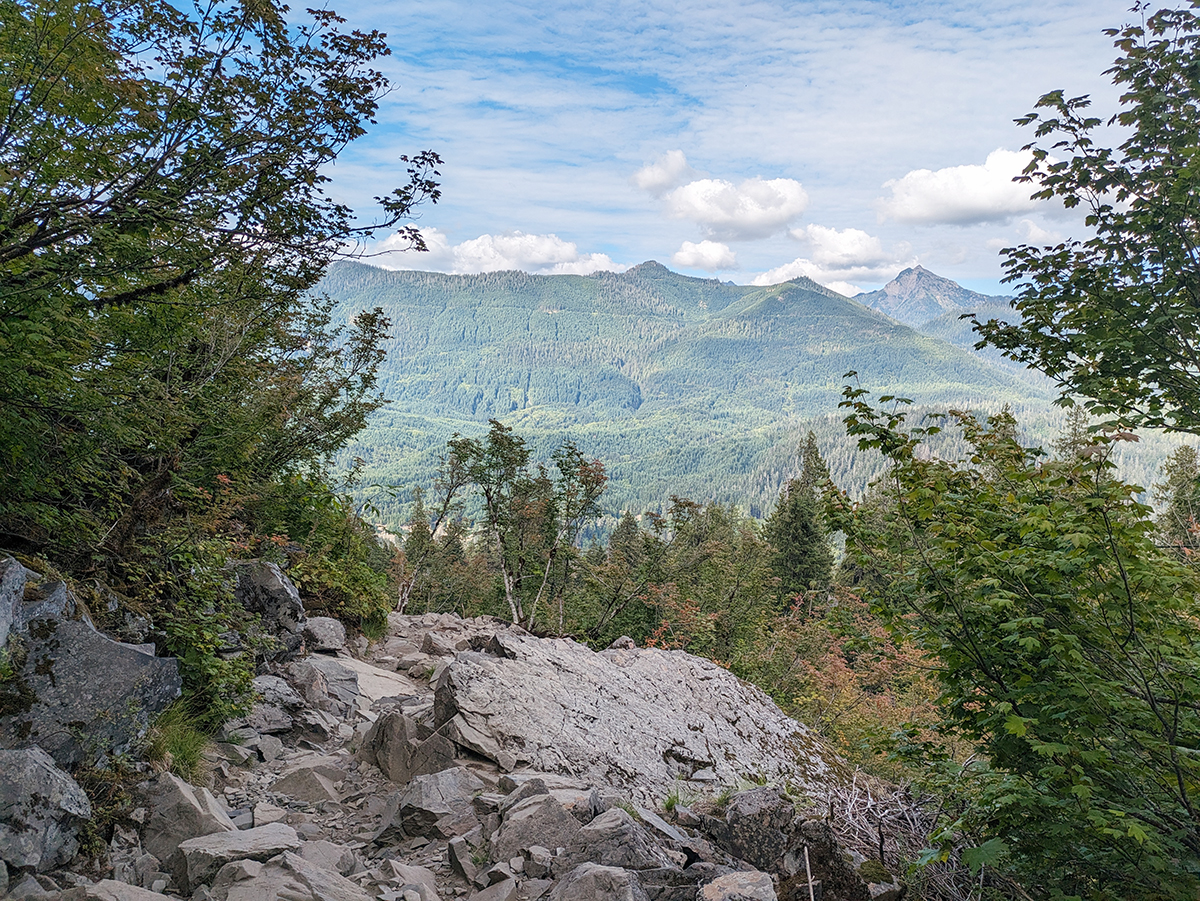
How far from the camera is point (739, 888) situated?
444 cm

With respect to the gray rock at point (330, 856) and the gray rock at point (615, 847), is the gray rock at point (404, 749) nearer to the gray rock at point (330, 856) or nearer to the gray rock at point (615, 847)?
the gray rock at point (330, 856)

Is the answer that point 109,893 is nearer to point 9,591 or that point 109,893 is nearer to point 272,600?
point 9,591

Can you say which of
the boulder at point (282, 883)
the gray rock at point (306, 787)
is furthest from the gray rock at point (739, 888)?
the gray rock at point (306, 787)

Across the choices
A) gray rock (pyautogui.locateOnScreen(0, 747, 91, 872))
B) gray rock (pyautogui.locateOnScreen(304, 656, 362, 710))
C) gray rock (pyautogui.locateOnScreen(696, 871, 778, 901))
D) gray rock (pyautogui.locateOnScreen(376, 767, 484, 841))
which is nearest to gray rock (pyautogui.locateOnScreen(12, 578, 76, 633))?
gray rock (pyautogui.locateOnScreen(0, 747, 91, 872))

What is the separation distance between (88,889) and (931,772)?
5964mm

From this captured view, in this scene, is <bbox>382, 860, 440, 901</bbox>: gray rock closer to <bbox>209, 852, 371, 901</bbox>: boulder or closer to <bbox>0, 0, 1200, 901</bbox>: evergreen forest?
<bbox>209, 852, 371, 901</bbox>: boulder

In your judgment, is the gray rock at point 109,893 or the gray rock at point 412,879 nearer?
the gray rock at point 109,893

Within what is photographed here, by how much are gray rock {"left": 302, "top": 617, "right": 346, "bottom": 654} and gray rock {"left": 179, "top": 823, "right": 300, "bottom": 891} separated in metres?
6.42

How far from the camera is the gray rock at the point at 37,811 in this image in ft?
13.8

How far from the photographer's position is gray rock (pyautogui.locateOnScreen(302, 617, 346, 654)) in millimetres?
11367

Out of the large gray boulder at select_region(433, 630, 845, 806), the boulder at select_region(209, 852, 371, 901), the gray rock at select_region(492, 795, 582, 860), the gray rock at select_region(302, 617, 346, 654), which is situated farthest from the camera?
the gray rock at select_region(302, 617, 346, 654)

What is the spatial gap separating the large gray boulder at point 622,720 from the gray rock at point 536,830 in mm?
1702

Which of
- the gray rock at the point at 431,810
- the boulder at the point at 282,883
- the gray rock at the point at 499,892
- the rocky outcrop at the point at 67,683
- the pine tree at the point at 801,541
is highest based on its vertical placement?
the rocky outcrop at the point at 67,683

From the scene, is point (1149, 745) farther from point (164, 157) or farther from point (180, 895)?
point (164, 157)
